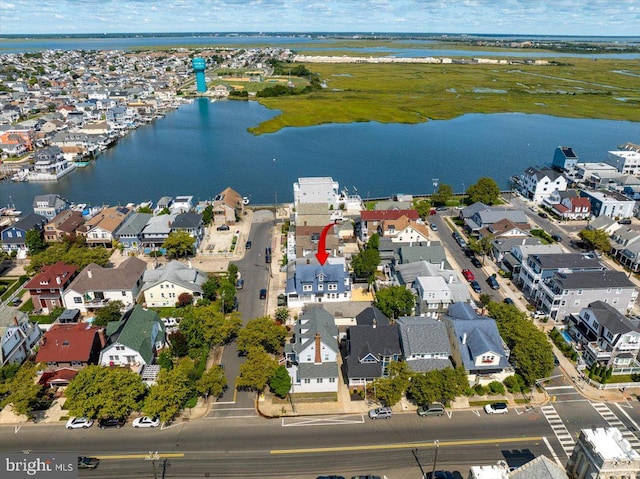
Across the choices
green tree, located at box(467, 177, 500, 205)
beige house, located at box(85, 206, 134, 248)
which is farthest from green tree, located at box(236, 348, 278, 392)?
green tree, located at box(467, 177, 500, 205)

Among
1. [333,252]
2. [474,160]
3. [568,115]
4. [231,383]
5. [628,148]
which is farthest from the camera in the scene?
[568,115]

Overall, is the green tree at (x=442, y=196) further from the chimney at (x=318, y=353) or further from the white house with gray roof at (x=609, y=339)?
the chimney at (x=318, y=353)

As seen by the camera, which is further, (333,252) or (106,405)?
(333,252)

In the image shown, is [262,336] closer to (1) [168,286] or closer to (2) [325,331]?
(2) [325,331]

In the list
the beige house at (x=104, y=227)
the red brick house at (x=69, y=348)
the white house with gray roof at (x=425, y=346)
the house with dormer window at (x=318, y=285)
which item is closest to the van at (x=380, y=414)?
the white house with gray roof at (x=425, y=346)

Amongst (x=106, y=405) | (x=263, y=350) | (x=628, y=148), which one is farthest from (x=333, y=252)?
(x=628, y=148)

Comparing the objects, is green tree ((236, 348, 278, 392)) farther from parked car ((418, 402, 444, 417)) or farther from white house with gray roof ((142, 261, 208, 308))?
white house with gray roof ((142, 261, 208, 308))

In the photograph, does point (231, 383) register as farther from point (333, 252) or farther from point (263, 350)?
point (333, 252)
